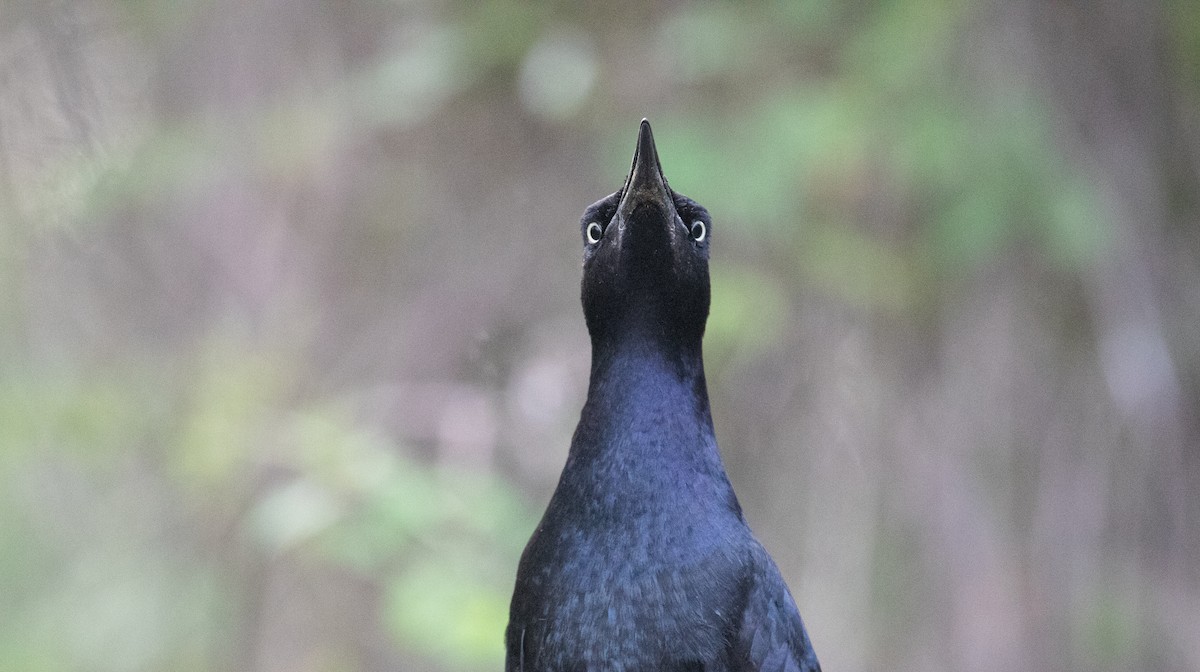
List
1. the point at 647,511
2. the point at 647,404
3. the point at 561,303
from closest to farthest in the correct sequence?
the point at 647,511, the point at 647,404, the point at 561,303

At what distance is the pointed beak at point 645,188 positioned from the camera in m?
1.78

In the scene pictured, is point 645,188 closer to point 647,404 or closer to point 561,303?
point 647,404

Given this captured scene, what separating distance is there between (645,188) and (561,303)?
7.65 ft

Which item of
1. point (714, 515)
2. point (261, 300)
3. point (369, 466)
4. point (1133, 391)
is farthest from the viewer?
point (261, 300)

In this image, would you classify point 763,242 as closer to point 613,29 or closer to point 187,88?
point 613,29

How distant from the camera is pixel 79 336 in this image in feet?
14.6

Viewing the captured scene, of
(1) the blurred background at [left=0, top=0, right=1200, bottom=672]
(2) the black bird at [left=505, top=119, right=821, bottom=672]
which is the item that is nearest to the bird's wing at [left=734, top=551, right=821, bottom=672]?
(2) the black bird at [left=505, top=119, right=821, bottom=672]

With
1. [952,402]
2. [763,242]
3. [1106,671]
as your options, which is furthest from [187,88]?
[1106,671]

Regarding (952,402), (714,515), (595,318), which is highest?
(952,402)

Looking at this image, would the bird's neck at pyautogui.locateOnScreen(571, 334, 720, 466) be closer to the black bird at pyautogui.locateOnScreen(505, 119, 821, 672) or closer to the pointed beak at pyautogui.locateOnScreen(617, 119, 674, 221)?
the black bird at pyautogui.locateOnScreen(505, 119, 821, 672)

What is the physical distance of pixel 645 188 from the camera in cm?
181

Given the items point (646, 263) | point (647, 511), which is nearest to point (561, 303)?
point (646, 263)

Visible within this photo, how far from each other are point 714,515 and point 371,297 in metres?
2.73

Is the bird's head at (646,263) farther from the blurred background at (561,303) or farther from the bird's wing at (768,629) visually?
the blurred background at (561,303)
